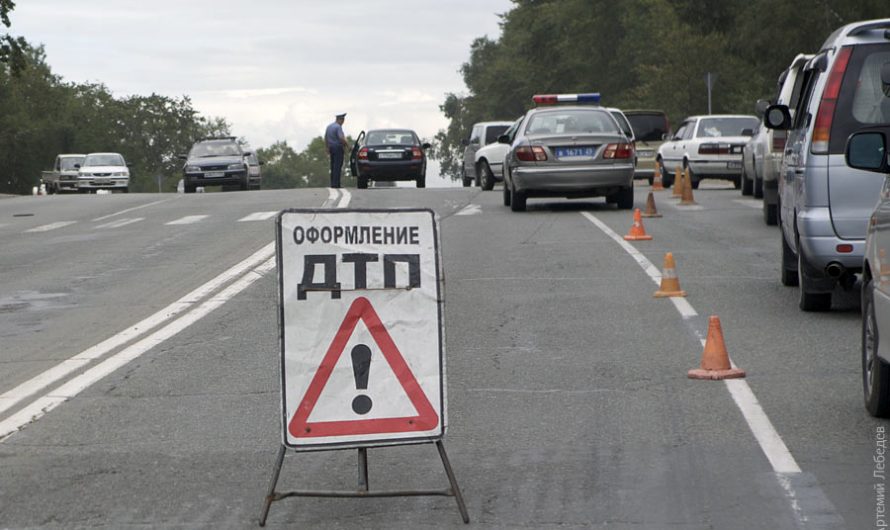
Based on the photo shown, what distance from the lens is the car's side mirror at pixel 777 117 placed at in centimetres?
1298

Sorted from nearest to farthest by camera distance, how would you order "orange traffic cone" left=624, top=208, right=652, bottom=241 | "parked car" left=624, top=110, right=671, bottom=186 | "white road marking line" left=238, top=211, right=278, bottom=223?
"orange traffic cone" left=624, top=208, right=652, bottom=241, "white road marking line" left=238, top=211, right=278, bottom=223, "parked car" left=624, top=110, right=671, bottom=186

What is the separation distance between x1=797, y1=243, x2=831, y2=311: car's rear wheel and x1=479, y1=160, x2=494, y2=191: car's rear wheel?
23378mm

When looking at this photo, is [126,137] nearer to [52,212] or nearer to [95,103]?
[95,103]

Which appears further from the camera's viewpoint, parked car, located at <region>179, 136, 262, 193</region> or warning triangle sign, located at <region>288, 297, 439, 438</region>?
parked car, located at <region>179, 136, 262, 193</region>

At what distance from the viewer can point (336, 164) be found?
3912 centimetres

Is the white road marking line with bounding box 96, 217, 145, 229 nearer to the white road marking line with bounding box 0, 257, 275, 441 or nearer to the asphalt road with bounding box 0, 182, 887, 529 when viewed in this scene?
the asphalt road with bounding box 0, 182, 887, 529

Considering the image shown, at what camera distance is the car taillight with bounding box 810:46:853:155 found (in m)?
11.2

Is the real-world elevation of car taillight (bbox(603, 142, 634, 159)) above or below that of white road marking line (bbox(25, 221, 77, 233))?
above

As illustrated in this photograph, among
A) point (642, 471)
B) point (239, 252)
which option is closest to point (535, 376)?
point (642, 471)

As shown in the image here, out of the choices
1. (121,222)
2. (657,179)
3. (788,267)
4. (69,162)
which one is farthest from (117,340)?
(69,162)

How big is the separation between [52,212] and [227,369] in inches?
896

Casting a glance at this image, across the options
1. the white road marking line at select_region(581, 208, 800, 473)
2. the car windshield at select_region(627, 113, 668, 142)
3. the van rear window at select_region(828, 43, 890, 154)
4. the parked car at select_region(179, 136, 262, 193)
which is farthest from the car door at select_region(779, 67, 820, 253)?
the parked car at select_region(179, 136, 262, 193)

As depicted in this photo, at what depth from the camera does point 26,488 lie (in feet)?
21.6

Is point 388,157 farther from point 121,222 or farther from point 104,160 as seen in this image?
point 104,160
